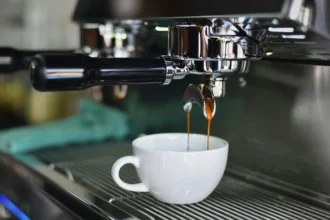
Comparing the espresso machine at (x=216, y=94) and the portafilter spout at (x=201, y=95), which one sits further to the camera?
the portafilter spout at (x=201, y=95)

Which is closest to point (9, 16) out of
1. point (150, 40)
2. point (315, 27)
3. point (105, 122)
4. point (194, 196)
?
point (105, 122)

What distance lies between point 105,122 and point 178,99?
191 mm

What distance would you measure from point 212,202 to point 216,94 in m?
0.13

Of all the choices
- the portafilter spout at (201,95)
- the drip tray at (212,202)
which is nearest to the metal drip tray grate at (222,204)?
the drip tray at (212,202)

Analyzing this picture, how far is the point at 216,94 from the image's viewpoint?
58cm

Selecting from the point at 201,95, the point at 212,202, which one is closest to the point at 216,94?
the point at 201,95

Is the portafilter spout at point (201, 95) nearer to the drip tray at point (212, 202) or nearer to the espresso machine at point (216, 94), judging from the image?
the espresso machine at point (216, 94)

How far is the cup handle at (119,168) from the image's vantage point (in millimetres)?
587

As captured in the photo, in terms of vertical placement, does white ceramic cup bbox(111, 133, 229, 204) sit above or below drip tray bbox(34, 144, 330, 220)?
above

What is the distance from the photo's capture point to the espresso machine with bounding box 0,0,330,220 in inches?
18.8

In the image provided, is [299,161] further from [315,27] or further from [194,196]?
[315,27]

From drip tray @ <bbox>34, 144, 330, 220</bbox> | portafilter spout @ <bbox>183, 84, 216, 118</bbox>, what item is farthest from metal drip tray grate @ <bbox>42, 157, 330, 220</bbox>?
portafilter spout @ <bbox>183, 84, 216, 118</bbox>

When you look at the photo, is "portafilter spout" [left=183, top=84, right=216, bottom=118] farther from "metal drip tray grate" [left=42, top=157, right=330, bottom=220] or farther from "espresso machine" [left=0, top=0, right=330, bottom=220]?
"metal drip tray grate" [left=42, top=157, right=330, bottom=220]

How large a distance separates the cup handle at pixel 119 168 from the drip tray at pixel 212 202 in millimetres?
17
